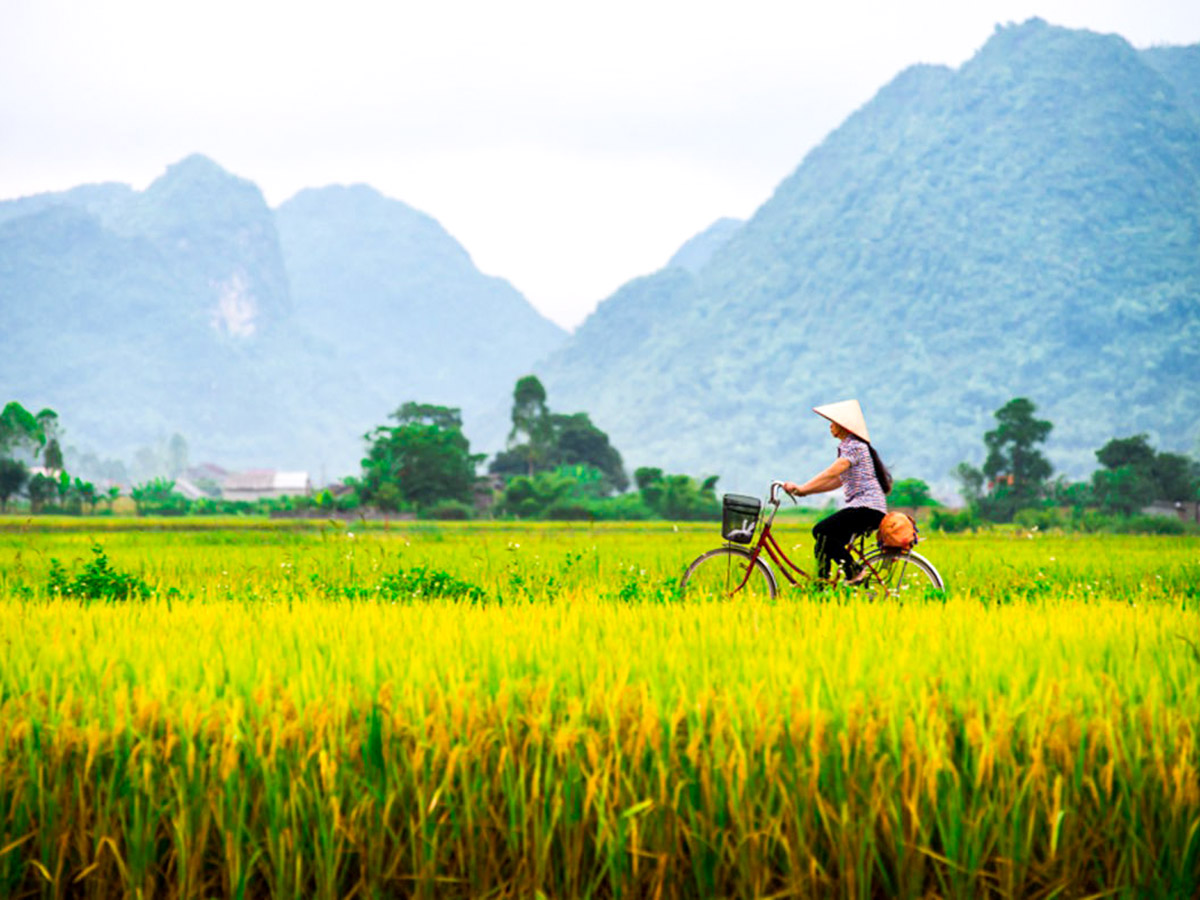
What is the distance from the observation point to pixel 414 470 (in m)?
68.4

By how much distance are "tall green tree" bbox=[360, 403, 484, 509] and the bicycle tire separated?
5889cm

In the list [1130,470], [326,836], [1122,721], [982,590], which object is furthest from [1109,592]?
[1130,470]

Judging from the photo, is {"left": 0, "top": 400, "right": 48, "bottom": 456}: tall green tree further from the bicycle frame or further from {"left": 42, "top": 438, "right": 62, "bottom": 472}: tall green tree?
the bicycle frame

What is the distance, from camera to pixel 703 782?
423 centimetres

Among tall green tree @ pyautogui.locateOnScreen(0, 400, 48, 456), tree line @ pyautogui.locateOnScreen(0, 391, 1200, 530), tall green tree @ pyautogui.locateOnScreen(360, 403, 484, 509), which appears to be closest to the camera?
tree line @ pyautogui.locateOnScreen(0, 391, 1200, 530)

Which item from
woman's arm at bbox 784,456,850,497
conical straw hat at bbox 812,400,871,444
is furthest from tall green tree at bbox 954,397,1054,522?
woman's arm at bbox 784,456,850,497

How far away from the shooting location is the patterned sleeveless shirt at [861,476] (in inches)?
400

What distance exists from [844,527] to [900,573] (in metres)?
0.68

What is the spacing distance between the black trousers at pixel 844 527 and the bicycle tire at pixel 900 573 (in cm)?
24

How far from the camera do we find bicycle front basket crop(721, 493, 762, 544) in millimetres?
9953

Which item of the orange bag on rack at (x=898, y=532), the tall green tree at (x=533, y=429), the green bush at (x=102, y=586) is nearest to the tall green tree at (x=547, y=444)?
the tall green tree at (x=533, y=429)

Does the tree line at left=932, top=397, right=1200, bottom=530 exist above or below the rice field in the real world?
above

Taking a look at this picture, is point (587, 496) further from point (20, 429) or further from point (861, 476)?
point (861, 476)

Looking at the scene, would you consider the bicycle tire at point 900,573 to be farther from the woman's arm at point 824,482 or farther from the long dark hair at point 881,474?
the woman's arm at point 824,482
